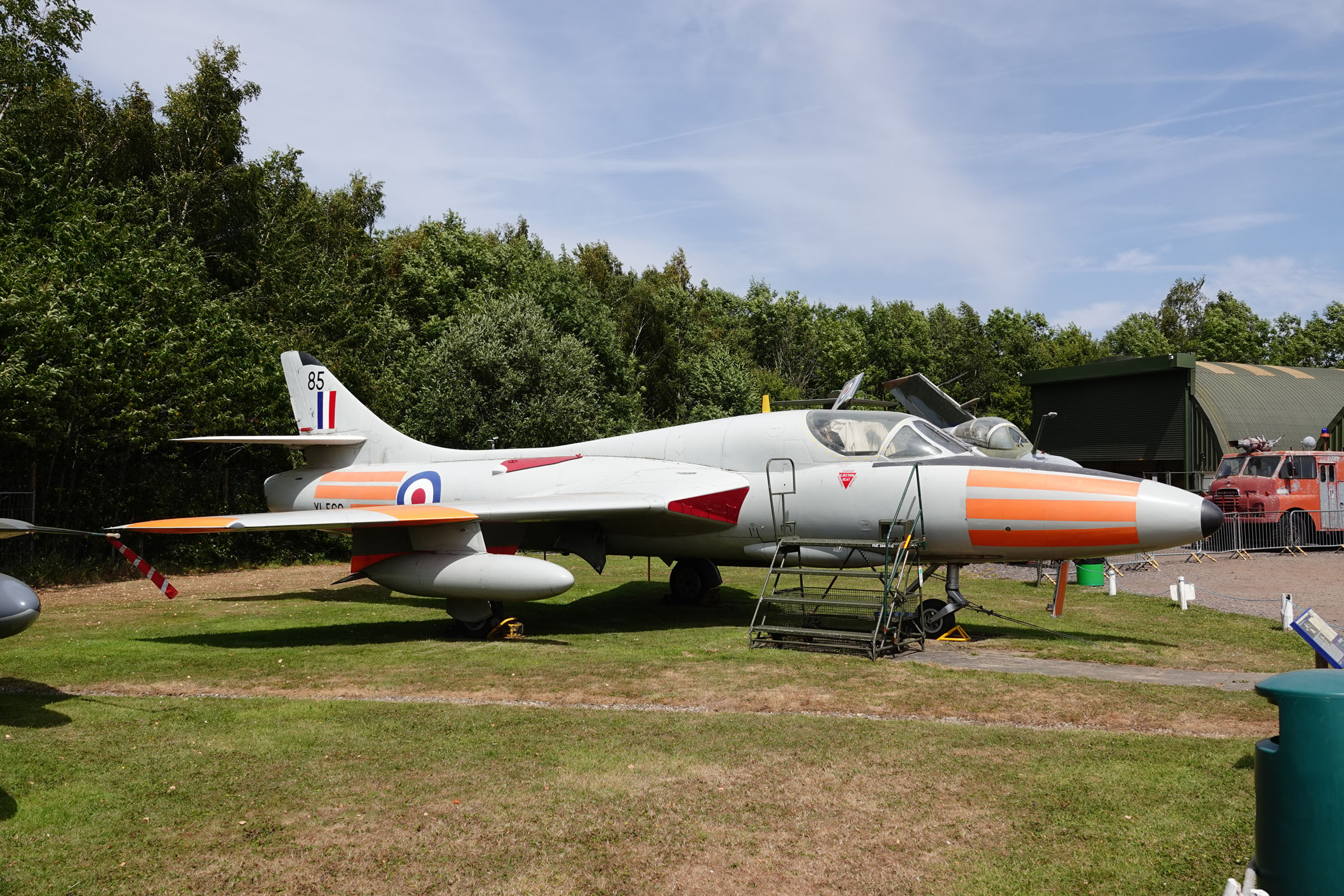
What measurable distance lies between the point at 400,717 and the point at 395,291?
141ft

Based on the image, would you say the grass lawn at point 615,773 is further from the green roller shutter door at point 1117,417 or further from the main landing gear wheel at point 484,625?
the green roller shutter door at point 1117,417

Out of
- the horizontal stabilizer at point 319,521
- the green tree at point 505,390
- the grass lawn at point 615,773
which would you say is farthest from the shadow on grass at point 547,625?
the green tree at point 505,390

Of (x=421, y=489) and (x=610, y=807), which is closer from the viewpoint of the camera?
(x=610, y=807)

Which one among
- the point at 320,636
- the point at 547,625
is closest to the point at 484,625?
the point at 547,625

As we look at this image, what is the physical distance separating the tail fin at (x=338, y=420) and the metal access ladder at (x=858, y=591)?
684cm

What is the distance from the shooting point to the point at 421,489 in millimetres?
14500

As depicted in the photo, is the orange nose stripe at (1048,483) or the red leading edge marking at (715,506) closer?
the orange nose stripe at (1048,483)

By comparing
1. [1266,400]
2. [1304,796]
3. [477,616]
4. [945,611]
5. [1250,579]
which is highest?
[1266,400]

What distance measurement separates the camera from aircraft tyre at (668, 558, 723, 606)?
14734 millimetres

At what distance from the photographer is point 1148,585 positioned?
1681 cm

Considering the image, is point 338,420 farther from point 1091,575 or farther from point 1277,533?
point 1277,533

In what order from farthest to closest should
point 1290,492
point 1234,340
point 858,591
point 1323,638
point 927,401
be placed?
point 1234,340
point 927,401
point 1290,492
point 858,591
point 1323,638

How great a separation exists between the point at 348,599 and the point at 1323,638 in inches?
581

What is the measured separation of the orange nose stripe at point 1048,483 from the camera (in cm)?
1002
